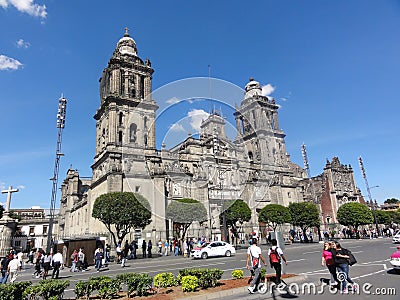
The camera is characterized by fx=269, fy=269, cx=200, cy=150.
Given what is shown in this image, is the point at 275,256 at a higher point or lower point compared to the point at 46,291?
higher

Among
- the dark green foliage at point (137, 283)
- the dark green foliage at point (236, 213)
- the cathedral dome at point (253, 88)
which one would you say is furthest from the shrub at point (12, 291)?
the cathedral dome at point (253, 88)

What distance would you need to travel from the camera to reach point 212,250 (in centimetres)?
2488

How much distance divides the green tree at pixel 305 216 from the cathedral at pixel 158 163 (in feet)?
25.6

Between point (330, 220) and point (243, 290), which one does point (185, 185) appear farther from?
point (330, 220)

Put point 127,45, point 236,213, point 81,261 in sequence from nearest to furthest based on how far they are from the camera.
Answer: point 81,261 → point 236,213 → point 127,45

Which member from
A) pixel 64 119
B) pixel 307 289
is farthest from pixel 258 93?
pixel 307 289

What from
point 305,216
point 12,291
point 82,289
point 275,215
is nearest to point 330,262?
point 82,289

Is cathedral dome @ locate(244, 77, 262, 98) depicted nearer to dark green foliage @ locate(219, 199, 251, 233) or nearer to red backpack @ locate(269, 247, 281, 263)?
dark green foliage @ locate(219, 199, 251, 233)

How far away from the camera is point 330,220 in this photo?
2564 inches

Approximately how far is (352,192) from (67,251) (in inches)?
2790

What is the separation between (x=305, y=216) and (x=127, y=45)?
3984 centimetres

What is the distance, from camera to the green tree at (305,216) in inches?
1593

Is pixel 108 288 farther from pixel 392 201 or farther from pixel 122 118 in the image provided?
pixel 392 201

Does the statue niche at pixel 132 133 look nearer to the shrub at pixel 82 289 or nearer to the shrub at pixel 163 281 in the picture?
the shrub at pixel 163 281
